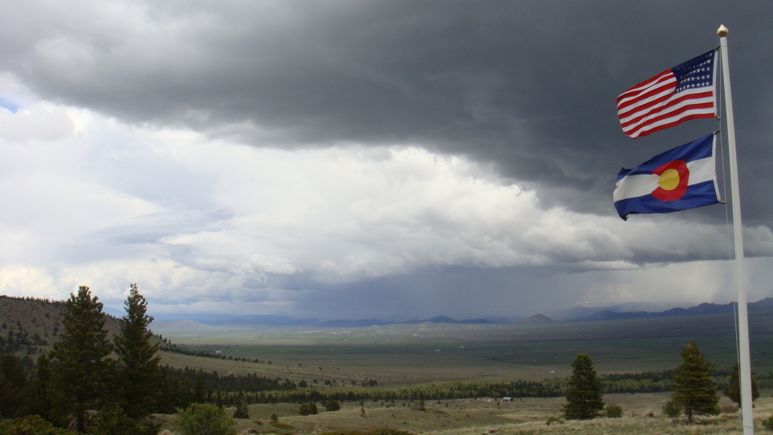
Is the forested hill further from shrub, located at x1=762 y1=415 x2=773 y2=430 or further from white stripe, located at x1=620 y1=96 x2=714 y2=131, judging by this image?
white stripe, located at x1=620 y1=96 x2=714 y2=131

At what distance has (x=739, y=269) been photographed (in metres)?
16.0

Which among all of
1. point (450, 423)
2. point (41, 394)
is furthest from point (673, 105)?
point (450, 423)

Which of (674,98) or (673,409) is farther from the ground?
(674,98)

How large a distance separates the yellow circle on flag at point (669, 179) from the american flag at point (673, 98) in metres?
1.28

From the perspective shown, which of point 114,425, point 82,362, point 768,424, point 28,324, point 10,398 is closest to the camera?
point 114,425

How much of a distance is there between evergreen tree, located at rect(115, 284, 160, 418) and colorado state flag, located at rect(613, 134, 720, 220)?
128 feet

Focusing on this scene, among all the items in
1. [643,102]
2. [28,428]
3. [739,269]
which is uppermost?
[643,102]

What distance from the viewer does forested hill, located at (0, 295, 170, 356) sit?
122m

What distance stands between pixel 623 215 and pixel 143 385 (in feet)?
131

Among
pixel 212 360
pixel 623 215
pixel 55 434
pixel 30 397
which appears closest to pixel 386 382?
pixel 212 360

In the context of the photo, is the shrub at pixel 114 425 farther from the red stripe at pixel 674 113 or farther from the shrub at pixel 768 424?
the shrub at pixel 768 424

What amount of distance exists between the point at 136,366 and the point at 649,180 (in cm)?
4155

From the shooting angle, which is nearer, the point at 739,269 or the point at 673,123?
the point at 739,269

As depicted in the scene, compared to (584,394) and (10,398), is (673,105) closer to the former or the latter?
(584,394)
